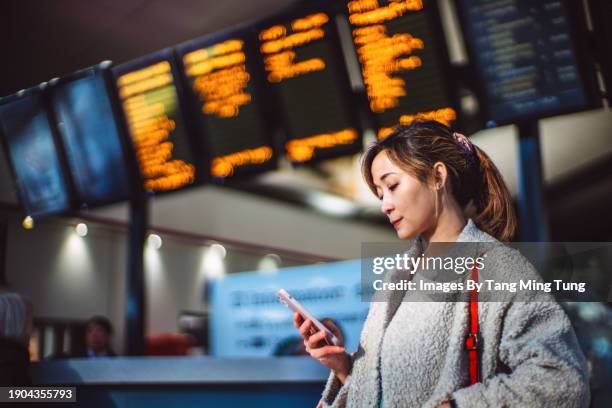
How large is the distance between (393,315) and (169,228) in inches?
215

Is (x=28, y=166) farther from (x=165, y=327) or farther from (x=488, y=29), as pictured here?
(x=488, y=29)

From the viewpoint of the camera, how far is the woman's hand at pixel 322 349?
1.55 meters

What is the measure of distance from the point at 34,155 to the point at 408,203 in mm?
3771

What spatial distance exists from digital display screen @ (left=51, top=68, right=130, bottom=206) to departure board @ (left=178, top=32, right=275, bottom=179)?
59 cm

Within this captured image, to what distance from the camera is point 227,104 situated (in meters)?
4.09

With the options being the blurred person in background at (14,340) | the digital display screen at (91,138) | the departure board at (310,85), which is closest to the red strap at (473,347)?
the blurred person in background at (14,340)

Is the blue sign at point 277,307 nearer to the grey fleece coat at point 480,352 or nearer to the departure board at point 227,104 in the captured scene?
the departure board at point 227,104

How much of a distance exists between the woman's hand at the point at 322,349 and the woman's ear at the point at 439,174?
0.41 m

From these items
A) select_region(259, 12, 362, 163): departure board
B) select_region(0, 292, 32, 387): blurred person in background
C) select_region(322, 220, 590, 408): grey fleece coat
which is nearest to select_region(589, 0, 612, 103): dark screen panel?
select_region(259, 12, 362, 163): departure board

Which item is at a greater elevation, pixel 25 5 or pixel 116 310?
pixel 25 5

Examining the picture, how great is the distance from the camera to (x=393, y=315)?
1.55 metres

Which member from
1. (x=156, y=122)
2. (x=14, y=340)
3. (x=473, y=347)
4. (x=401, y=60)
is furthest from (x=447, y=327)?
(x=156, y=122)

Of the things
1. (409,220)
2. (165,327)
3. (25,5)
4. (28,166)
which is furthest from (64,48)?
(409,220)

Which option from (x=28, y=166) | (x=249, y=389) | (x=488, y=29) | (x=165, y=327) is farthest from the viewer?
(x=165, y=327)
